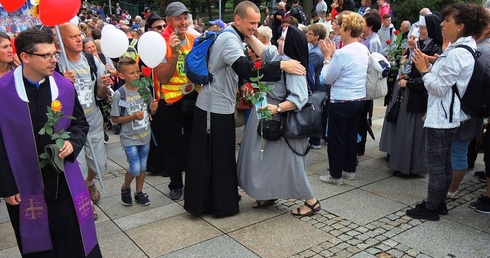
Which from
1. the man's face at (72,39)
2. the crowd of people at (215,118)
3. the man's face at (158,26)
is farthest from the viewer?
the man's face at (158,26)

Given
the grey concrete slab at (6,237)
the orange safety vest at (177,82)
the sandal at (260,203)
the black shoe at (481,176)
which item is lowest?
the grey concrete slab at (6,237)

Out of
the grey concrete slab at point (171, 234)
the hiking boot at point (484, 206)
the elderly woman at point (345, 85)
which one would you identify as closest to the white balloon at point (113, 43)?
the grey concrete slab at point (171, 234)

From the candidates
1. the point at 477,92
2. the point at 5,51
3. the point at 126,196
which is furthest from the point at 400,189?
the point at 5,51

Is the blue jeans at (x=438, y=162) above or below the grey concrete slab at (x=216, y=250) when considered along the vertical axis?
above

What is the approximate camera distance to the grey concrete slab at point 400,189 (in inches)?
188

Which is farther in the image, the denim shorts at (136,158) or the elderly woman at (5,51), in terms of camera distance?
the denim shorts at (136,158)

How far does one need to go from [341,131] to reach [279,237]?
1692 mm

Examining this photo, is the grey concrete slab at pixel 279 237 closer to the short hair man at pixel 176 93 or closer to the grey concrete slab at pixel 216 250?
the grey concrete slab at pixel 216 250

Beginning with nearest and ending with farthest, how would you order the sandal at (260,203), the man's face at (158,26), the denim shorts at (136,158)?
the denim shorts at (136,158)
the sandal at (260,203)
the man's face at (158,26)

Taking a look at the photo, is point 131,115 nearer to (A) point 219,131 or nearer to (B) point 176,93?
(B) point 176,93

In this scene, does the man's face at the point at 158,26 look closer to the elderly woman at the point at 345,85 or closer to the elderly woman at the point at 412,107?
the elderly woman at the point at 345,85

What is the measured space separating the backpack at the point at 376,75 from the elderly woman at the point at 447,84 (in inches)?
44.2

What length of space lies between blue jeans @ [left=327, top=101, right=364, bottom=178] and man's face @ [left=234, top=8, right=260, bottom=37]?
1557mm

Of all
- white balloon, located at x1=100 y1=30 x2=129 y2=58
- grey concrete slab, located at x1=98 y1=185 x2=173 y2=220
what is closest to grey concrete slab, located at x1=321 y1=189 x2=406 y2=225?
grey concrete slab, located at x1=98 y1=185 x2=173 y2=220
